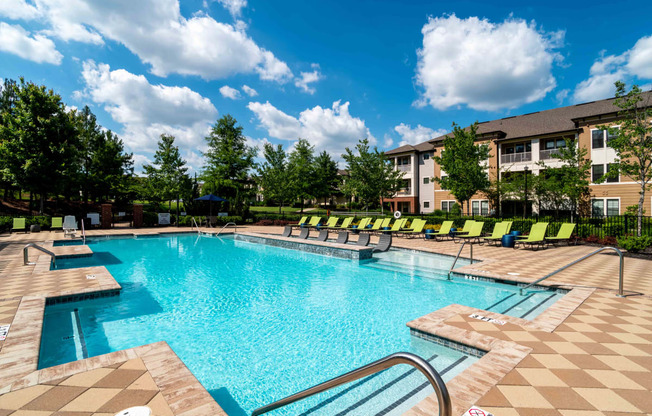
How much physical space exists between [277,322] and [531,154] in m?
31.8

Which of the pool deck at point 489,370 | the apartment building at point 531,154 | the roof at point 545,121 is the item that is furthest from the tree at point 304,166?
the pool deck at point 489,370

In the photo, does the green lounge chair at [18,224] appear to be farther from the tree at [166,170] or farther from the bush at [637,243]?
the bush at [637,243]

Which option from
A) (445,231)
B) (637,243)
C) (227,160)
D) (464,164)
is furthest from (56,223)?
(637,243)

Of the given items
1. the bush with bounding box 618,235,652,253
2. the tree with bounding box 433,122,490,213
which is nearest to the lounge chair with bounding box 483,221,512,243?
the bush with bounding box 618,235,652,253

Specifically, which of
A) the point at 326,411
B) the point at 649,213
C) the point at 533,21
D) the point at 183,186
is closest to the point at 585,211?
the point at 649,213

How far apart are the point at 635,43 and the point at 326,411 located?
28.5m

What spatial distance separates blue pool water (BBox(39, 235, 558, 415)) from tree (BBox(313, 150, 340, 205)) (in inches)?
1370

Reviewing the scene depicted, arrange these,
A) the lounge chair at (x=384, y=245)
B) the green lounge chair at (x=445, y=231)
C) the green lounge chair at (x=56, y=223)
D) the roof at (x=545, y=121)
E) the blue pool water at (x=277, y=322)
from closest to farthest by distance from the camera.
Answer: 1. the blue pool water at (x=277, y=322)
2. the lounge chair at (x=384, y=245)
3. the green lounge chair at (x=445, y=231)
4. the green lounge chair at (x=56, y=223)
5. the roof at (x=545, y=121)

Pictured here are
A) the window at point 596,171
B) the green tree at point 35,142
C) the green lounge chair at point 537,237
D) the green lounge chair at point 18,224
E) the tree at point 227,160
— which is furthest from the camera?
the tree at point 227,160

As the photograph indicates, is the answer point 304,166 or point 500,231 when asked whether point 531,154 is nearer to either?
point 500,231

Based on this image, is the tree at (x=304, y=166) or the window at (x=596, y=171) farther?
the tree at (x=304, y=166)

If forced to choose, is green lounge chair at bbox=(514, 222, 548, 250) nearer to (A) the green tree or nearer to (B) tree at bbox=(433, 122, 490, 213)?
(B) tree at bbox=(433, 122, 490, 213)

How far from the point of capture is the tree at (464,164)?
24922mm

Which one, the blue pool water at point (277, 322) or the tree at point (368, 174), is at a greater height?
the tree at point (368, 174)
